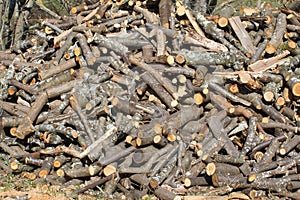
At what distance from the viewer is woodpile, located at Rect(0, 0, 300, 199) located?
6109mm

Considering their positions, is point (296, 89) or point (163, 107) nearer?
point (296, 89)

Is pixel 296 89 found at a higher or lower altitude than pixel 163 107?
higher

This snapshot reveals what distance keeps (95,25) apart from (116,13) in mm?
434

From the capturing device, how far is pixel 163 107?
21.6 feet

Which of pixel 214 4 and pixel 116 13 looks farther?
pixel 214 4

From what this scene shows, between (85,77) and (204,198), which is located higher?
(85,77)

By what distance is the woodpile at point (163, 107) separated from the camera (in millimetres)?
6109

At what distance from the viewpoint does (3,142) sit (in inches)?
285

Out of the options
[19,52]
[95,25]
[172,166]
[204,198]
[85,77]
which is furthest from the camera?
[19,52]

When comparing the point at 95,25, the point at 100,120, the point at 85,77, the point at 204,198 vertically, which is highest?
the point at 95,25

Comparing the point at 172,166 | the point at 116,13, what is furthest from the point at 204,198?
the point at 116,13

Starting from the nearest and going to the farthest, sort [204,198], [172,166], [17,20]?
[204,198]
[172,166]
[17,20]

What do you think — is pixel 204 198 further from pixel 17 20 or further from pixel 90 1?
pixel 17 20

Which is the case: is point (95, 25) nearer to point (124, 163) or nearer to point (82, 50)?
point (82, 50)
